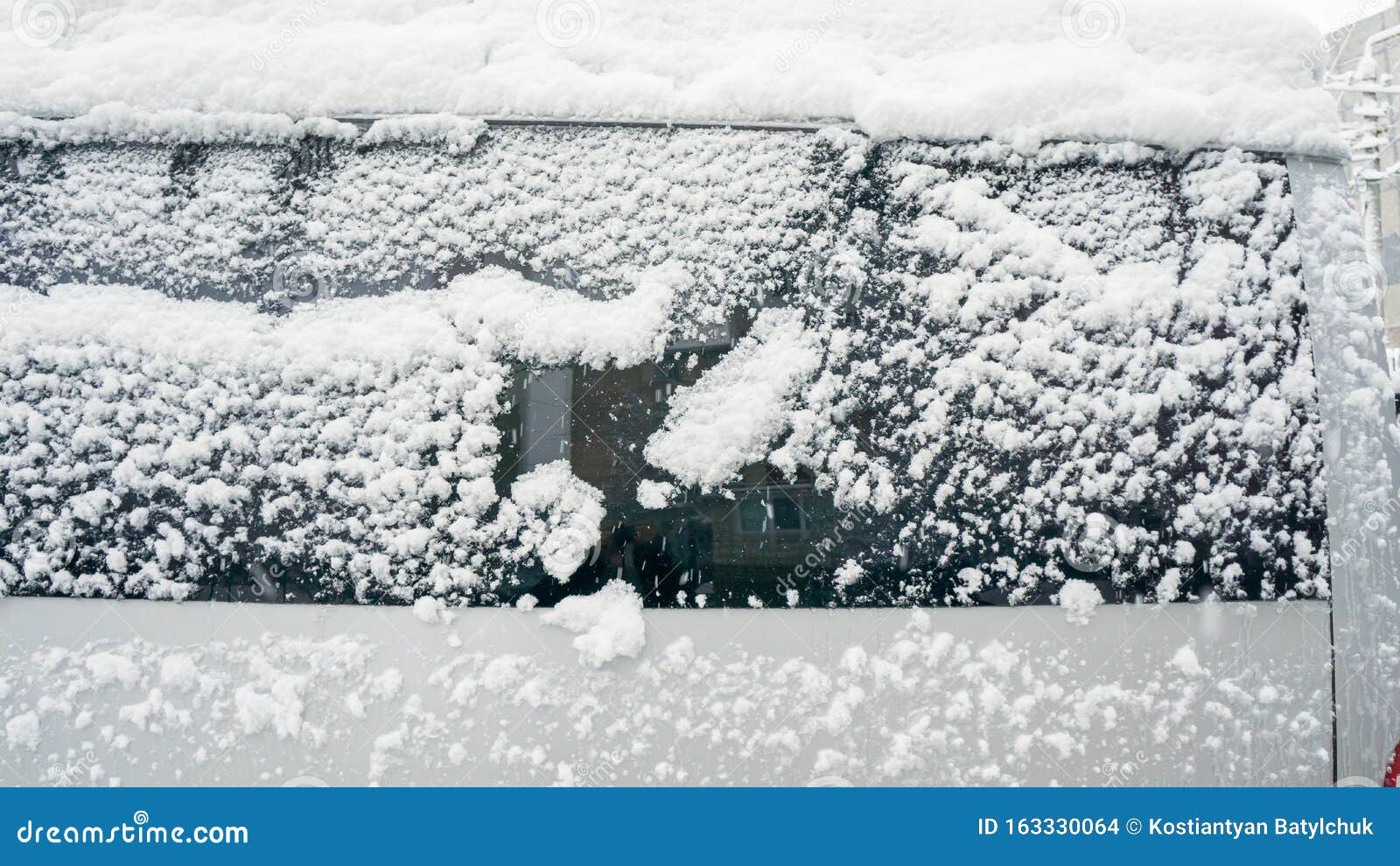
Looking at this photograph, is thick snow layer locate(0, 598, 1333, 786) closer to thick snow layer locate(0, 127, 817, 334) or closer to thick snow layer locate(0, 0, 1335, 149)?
thick snow layer locate(0, 127, 817, 334)

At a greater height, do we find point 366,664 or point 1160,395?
point 1160,395

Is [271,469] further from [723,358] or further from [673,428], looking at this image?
[723,358]

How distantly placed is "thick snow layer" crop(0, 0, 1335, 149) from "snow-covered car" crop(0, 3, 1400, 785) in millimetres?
13

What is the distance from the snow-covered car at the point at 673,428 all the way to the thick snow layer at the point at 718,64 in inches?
0.5

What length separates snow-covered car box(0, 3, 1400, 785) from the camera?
5.31ft

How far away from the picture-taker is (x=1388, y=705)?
1712mm

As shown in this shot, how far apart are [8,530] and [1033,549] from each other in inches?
85.0

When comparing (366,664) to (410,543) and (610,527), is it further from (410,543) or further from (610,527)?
(610,527)

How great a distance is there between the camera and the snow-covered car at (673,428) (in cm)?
162

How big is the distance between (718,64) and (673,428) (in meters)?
0.83

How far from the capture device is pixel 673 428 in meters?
1.63

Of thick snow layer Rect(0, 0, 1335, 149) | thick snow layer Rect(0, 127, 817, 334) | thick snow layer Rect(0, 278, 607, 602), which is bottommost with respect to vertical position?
thick snow layer Rect(0, 278, 607, 602)

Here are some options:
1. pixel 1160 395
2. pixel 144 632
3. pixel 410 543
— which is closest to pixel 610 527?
pixel 410 543

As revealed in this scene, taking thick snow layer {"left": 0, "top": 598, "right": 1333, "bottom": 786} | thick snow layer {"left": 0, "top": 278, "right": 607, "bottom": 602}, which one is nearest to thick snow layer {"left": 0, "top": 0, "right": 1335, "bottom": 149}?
thick snow layer {"left": 0, "top": 278, "right": 607, "bottom": 602}
